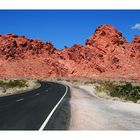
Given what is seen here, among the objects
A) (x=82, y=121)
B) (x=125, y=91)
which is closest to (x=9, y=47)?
(x=125, y=91)

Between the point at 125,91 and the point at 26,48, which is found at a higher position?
the point at 26,48

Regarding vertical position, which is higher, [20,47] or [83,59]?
[20,47]

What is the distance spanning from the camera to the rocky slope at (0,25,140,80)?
13662 cm

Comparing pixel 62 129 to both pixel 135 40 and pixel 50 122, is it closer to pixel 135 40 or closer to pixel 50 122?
pixel 50 122

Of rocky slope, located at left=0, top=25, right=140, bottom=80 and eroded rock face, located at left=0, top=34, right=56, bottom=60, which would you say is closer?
rocky slope, located at left=0, top=25, right=140, bottom=80

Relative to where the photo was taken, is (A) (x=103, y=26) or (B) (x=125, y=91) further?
(A) (x=103, y=26)

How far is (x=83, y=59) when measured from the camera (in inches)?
5605

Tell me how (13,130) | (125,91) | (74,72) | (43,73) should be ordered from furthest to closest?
(43,73) < (74,72) < (125,91) < (13,130)

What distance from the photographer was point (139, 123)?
48.3 feet

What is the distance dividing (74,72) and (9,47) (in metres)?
34.6

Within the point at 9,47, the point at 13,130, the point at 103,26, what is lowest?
the point at 13,130

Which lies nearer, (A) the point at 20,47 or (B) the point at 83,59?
(B) the point at 83,59

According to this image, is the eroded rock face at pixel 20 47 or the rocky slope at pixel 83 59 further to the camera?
the eroded rock face at pixel 20 47

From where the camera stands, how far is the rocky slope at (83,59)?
137 metres
